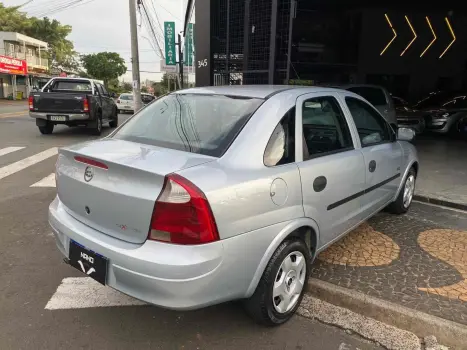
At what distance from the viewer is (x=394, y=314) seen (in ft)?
9.48

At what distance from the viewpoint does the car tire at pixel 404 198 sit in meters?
4.89

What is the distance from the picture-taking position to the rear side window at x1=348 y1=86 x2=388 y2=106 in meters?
9.31

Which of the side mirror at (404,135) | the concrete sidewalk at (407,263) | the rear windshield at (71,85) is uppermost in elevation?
the rear windshield at (71,85)

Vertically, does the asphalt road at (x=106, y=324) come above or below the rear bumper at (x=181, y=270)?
below

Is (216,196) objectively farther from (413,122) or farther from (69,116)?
(413,122)

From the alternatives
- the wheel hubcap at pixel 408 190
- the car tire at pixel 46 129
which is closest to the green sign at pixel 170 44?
the car tire at pixel 46 129

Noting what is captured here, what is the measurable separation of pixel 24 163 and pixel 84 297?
579cm

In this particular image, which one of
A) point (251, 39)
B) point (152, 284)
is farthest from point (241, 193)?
point (251, 39)

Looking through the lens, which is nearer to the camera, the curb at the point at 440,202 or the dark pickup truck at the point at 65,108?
the curb at the point at 440,202

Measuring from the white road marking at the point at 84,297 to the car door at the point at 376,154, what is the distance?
236cm

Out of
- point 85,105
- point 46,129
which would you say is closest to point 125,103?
point 46,129

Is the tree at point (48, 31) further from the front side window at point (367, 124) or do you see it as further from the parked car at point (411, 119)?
the front side window at point (367, 124)

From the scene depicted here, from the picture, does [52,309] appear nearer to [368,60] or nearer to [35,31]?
[368,60]

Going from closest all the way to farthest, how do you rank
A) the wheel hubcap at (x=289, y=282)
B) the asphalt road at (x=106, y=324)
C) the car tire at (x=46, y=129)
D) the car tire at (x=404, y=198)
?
the asphalt road at (x=106, y=324) → the wheel hubcap at (x=289, y=282) → the car tire at (x=404, y=198) → the car tire at (x=46, y=129)
